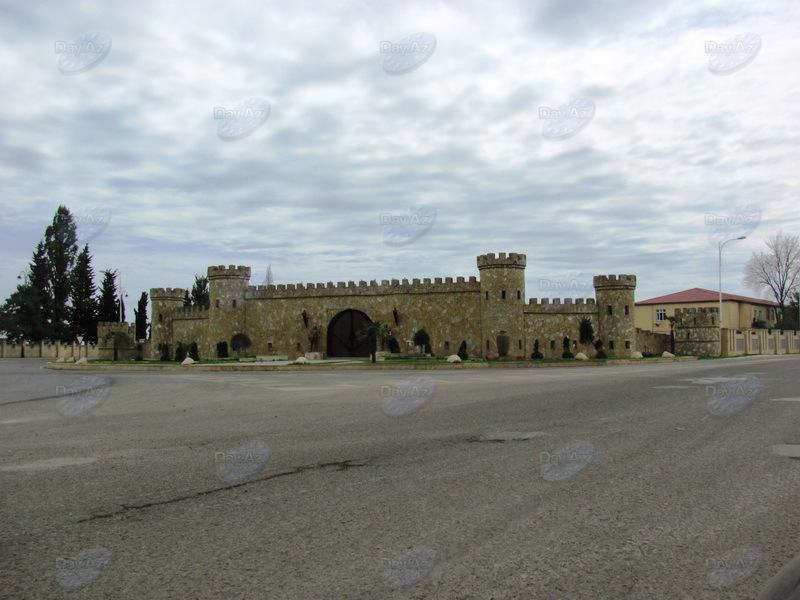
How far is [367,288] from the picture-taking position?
49.3m

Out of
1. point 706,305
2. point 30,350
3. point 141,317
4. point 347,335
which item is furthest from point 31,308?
point 706,305

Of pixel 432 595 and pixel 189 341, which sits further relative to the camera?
pixel 189 341

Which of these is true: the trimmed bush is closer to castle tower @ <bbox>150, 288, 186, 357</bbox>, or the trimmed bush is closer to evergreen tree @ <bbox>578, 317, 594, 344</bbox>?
castle tower @ <bbox>150, 288, 186, 357</bbox>

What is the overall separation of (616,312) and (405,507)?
146ft

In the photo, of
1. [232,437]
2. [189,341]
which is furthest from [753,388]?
[189,341]

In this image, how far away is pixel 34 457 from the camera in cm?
848

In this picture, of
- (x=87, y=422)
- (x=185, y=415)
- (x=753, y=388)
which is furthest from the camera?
(x=753, y=388)

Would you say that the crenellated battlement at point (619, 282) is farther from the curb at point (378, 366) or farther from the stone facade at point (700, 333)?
the stone facade at point (700, 333)

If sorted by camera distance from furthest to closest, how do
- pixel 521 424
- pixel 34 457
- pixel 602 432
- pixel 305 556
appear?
pixel 521 424 < pixel 602 432 < pixel 34 457 < pixel 305 556

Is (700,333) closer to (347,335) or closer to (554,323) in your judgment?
(554,323)

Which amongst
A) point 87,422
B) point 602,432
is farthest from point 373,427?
point 87,422

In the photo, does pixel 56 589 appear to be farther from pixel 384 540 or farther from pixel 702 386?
pixel 702 386

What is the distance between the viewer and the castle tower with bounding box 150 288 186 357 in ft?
182

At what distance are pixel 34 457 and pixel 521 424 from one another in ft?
22.5
